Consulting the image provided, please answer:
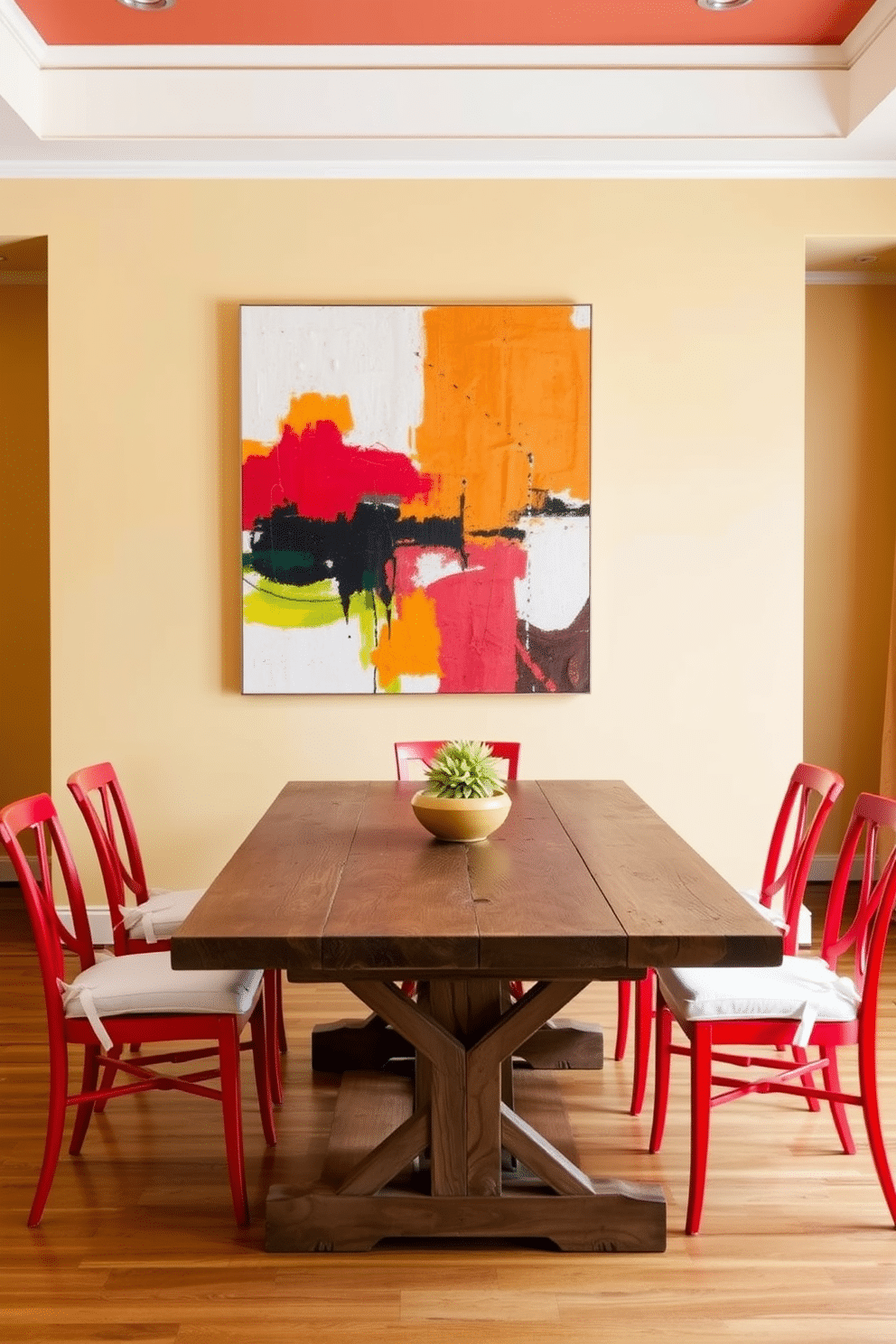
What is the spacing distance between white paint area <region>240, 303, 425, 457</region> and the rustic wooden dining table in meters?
2.06

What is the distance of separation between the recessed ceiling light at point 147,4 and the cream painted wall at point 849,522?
2.95m

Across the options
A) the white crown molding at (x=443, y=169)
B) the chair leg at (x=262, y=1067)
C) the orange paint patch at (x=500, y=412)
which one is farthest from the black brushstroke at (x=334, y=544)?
the chair leg at (x=262, y=1067)

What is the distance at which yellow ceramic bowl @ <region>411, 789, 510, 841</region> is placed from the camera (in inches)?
109

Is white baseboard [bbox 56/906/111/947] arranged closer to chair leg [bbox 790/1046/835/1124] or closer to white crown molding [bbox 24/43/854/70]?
chair leg [bbox 790/1046/835/1124]

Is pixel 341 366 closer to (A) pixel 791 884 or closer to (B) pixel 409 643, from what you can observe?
(B) pixel 409 643

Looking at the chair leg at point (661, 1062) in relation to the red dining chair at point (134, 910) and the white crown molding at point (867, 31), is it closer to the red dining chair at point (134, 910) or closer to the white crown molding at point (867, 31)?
the red dining chair at point (134, 910)

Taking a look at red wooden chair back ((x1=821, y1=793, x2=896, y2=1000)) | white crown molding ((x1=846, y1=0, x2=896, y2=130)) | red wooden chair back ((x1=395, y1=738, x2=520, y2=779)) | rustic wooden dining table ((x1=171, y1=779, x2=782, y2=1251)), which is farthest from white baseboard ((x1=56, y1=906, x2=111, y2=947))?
white crown molding ((x1=846, y1=0, x2=896, y2=130))

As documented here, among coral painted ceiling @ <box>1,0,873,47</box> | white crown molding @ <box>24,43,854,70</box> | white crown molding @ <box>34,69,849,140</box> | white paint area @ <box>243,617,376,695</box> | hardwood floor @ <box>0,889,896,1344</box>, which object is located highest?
coral painted ceiling @ <box>1,0,873,47</box>

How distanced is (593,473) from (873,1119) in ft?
8.85

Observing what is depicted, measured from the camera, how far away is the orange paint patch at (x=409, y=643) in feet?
15.1

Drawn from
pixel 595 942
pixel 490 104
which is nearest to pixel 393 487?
pixel 490 104

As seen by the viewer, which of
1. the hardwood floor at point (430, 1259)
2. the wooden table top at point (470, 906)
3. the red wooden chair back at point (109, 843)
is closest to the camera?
the wooden table top at point (470, 906)

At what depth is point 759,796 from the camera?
470cm

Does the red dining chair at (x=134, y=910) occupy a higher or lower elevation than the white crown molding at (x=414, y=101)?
lower
